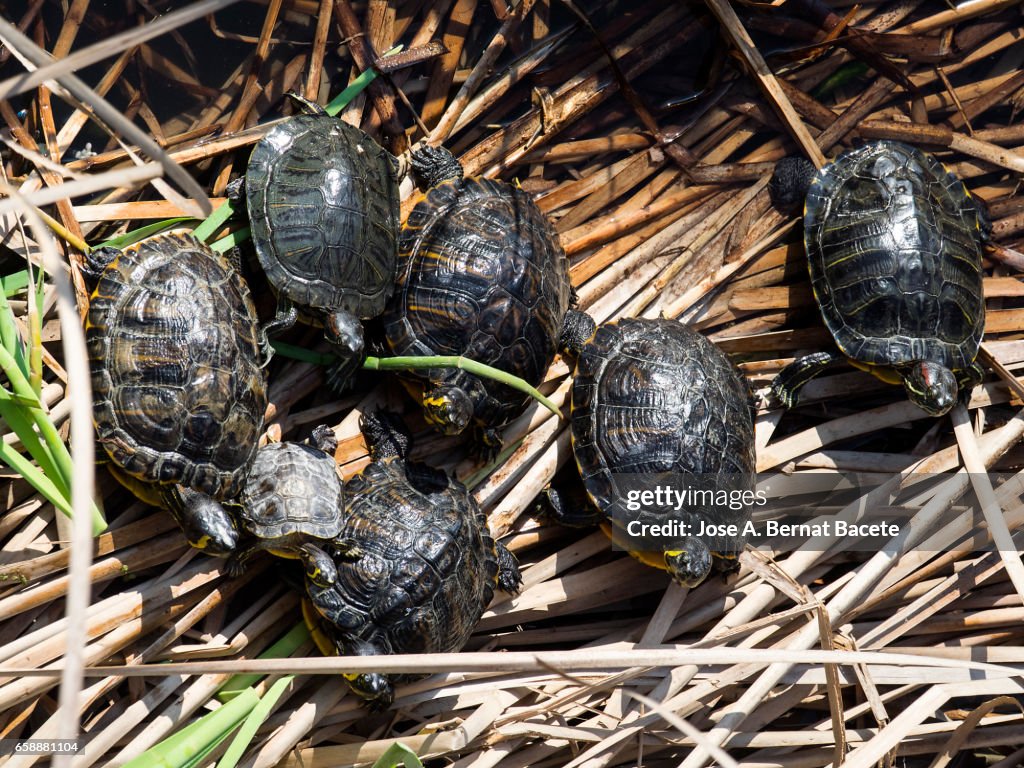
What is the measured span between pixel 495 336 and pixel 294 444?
906 mm

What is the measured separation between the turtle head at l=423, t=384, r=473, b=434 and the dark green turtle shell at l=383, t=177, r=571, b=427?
0.23 ft

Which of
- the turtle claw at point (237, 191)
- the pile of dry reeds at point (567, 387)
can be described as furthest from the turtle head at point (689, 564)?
the turtle claw at point (237, 191)

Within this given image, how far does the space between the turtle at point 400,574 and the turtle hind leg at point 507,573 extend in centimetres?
9

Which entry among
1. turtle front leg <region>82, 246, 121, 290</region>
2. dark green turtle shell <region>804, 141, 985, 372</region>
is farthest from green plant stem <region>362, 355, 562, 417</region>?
dark green turtle shell <region>804, 141, 985, 372</region>

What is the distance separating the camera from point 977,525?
3.86m

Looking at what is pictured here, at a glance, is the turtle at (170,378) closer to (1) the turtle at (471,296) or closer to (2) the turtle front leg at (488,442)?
(1) the turtle at (471,296)

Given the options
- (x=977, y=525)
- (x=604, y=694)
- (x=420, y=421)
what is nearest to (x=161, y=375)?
(x=420, y=421)

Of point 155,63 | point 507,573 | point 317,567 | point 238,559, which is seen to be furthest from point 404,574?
point 155,63

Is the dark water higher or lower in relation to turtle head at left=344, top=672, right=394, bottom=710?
higher

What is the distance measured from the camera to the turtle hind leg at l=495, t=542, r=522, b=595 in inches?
135

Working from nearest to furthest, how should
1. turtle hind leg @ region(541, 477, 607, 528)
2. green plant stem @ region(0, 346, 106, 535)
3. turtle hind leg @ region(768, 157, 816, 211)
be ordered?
green plant stem @ region(0, 346, 106, 535), turtle hind leg @ region(541, 477, 607, 528), turtle hind leg @ region(768, 157, 816, 211)

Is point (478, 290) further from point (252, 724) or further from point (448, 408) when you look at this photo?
point (252, 724)

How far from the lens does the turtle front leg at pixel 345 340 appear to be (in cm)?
315

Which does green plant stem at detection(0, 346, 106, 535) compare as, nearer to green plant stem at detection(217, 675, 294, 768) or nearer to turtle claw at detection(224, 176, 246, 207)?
green plant stem at detection(217, 675, 294, 768)
